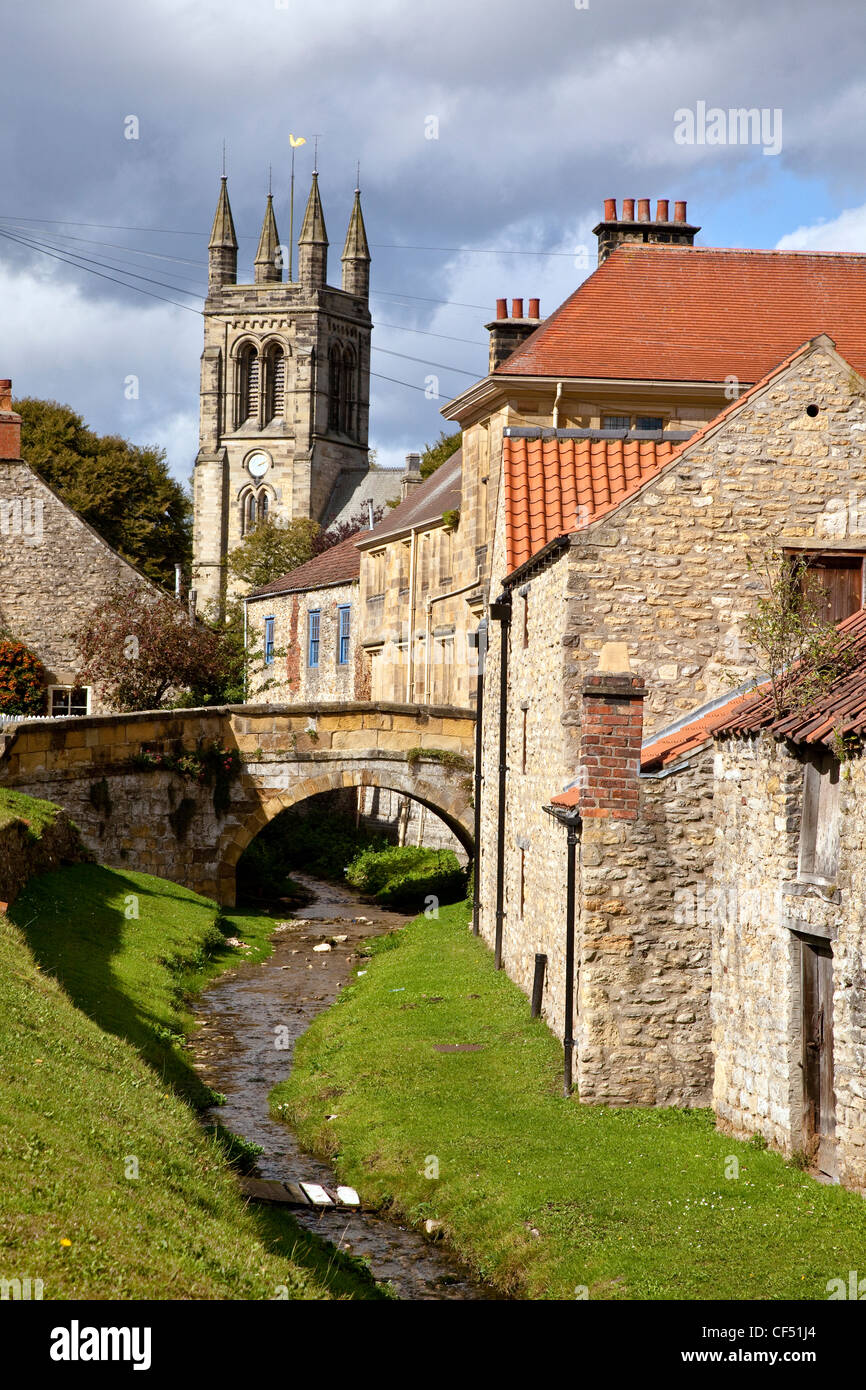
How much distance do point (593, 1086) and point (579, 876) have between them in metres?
1.71

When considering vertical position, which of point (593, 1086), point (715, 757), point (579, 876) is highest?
point (715, 757)

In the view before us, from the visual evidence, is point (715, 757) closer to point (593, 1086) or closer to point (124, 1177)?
point (593, 1086)

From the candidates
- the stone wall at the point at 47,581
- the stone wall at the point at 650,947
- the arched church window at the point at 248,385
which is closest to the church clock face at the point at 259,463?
the arched church window at the point at 248,385

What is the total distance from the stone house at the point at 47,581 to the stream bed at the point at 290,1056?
896 centimetres

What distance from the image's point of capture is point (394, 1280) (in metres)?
9.84

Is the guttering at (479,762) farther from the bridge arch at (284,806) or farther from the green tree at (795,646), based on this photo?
the green tree at (795,646)

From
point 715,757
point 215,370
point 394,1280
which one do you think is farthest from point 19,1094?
point 215,370

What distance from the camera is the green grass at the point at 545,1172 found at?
28.1 feet

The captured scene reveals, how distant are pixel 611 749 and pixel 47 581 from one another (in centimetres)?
2460

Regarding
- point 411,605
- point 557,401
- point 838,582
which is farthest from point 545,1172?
point 411,605

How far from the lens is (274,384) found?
281 ft

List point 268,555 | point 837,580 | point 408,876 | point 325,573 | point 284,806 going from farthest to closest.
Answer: point 268,555
point 325,573
point 408,876
point 284,806
point 837,580

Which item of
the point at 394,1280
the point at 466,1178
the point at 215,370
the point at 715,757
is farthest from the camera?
the point at 215,370

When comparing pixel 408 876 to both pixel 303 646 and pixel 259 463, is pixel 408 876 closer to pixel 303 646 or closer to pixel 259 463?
pixel 303 646
